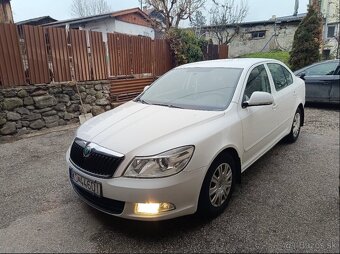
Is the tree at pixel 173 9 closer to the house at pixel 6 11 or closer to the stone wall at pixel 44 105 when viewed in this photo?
the house at pixel 6 11

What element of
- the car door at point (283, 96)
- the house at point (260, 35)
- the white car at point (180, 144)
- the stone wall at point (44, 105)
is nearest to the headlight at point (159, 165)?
the white car at point (180, 144)

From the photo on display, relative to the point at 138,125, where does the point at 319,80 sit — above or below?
below

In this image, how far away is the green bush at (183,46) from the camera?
956 centimetres

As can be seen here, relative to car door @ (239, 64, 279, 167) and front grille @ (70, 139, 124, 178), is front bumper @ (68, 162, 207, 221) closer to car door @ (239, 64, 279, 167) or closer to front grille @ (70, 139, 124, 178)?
front grille @ (70, 139, 124, 178)

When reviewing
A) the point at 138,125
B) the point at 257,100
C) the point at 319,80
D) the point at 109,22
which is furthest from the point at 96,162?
the point at 109,22

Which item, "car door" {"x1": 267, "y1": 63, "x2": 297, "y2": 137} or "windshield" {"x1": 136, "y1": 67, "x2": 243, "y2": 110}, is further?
"car door" {"x1": 267, "y1": 63, "x2": 297, "y2": 137}

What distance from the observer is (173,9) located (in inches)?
603

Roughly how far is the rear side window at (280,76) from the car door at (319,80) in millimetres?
1229

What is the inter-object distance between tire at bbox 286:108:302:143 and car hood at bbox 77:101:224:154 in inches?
86.8

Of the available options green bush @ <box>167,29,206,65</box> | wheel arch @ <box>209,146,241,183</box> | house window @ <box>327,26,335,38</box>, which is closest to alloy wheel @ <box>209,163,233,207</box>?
wheel arch @ <box>209,146,241,183</box>

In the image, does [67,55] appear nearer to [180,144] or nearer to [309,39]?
[180,144]

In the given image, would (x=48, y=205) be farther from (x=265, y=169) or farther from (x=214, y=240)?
(x=265, y=169)

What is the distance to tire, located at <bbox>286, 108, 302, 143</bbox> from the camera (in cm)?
445

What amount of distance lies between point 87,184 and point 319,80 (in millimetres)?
5863
